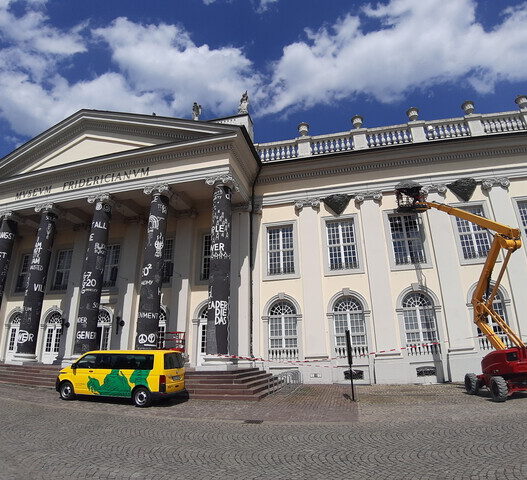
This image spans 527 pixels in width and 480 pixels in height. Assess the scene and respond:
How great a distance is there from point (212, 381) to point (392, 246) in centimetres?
1109

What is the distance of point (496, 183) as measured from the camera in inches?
712

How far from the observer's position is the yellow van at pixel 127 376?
10.9m

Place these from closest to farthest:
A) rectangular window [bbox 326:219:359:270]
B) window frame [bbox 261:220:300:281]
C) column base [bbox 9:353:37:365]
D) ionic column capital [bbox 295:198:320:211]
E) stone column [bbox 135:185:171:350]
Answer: stone column [bbox 135:185:171:350] < column base [bbox 9:353:37:365] < rectangular window [bbox 326:219:359:270] < window frame [bbox 261:220:300:281] < ionic column capital [bbox 295:198:320:211]

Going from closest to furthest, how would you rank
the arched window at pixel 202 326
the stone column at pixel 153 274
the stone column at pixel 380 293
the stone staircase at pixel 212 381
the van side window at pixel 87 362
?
the van side window at pixel 87 362
the stone staircase at pixel 212 381
the stone column at pixel 153 274
the stone column at pixel 380 293
the arched window at pixel 202 326

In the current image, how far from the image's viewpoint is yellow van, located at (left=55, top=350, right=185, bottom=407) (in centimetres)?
1087

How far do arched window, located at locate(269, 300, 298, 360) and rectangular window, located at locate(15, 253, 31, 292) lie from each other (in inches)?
660

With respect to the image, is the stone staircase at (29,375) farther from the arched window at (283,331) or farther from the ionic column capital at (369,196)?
the ionic column capital at (369,196)

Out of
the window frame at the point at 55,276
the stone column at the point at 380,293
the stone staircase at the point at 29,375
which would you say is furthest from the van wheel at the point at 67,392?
the stone column at the point at 380,293

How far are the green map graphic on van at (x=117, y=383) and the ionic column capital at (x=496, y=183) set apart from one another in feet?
58.6

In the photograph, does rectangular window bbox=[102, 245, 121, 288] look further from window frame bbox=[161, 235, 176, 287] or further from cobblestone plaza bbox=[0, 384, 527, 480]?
cobblestone plaza bbox=[0, 384, 527, 480]

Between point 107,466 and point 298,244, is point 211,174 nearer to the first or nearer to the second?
point 298,244

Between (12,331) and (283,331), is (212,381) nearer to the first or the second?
(283,331)

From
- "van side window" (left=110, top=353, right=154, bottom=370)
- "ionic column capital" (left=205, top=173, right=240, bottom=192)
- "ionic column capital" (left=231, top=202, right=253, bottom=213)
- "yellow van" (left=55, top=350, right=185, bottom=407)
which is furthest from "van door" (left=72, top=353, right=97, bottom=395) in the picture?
"ionic column capital" (left=231, top=202, right=253, bottom=213)

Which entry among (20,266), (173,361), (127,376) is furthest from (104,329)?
(173,361)
